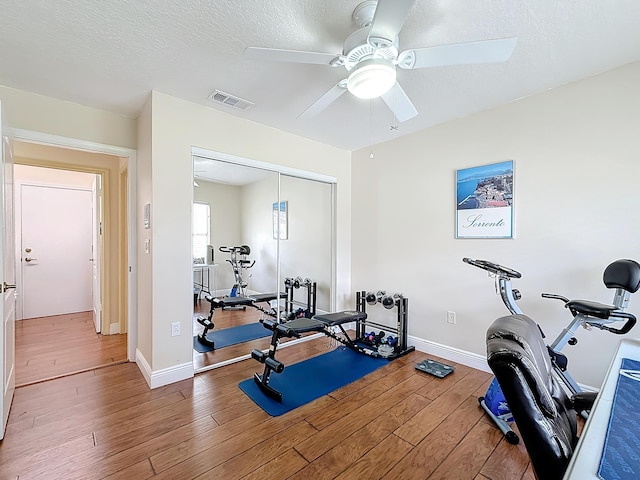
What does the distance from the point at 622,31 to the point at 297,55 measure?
6.40 feet

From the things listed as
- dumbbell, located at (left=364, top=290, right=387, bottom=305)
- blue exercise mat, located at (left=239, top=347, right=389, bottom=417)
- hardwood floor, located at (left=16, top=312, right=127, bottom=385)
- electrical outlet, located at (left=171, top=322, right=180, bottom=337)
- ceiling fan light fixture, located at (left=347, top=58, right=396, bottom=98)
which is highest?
ceiling fan light fixture, located at (left=347, top=58, right=396, bottom=98)

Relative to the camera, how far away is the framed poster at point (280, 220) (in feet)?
11.5

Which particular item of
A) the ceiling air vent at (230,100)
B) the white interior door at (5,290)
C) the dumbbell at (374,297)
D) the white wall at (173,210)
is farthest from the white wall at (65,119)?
the dumbbell at (374,297)

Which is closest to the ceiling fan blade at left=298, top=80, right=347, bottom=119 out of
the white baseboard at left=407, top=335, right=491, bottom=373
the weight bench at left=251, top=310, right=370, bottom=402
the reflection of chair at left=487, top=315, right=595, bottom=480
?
the reflection of chair at left=487, top=315, right=595, bottom=480

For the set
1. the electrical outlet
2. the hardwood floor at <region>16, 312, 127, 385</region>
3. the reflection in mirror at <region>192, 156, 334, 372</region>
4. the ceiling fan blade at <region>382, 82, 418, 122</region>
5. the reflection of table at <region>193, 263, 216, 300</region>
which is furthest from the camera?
the reflection in mirror at <region>192, 156, 334, 372</region>

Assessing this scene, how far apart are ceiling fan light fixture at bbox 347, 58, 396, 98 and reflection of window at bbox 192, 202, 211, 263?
1.87m

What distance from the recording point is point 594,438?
790 millimetres

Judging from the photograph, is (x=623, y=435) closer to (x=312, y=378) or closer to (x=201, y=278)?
(x=312, y=378)

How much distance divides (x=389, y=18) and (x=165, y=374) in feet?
9.69

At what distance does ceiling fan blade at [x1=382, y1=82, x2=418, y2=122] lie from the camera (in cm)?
187

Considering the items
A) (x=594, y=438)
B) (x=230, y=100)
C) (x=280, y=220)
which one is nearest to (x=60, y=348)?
(x=280, y=220)

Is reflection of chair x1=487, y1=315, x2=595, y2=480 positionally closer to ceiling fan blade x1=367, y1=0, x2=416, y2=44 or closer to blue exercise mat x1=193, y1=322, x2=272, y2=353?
ceiling fan blade x1=367, y1=0, x2=416, y2=44

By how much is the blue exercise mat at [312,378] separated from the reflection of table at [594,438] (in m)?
1.79

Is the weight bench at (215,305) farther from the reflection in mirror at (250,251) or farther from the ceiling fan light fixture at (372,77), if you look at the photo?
the ceiling fan light fixture at (372,77)
